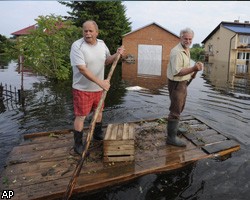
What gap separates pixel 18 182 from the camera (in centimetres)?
399

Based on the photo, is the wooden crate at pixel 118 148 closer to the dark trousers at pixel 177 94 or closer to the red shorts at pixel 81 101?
the red shorts at pixel 81 101

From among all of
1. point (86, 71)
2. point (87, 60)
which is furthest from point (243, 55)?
point (86, 71)

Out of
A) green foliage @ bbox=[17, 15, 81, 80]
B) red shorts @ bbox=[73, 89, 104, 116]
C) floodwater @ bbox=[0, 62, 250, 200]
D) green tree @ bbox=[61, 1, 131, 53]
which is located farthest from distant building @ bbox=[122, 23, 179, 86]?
red shorts @ bbox=[73, 89, 104, 116]

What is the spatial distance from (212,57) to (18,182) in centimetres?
4703

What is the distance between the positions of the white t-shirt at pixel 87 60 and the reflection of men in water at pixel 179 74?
1428 millimetres

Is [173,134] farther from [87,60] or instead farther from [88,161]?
[87,60]

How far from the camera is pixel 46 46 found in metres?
14.4

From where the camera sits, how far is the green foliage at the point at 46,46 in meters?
13.2

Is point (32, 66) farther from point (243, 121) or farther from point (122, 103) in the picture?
point (243, 121)

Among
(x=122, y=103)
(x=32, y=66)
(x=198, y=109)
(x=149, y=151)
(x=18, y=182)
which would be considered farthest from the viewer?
(x=32, y=66)

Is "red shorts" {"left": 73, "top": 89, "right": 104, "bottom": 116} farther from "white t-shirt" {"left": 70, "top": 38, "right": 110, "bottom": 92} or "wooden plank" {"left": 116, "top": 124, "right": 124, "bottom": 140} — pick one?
"wooden plank" {"left": 116, "top": 124, "right": 124, "bottom": 140}

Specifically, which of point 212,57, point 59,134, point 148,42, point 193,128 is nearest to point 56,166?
point 59,134

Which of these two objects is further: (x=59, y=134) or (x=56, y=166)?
(x=59, y=134)

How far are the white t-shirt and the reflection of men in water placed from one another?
1428 millimetres
